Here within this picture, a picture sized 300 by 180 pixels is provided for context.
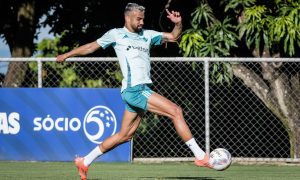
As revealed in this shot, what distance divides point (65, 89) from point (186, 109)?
7.91ft

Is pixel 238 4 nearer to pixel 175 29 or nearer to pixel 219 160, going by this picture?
pixel 175 29

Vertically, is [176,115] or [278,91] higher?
[176,115]

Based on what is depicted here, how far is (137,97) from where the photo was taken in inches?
381

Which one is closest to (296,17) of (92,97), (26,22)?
(92,97)

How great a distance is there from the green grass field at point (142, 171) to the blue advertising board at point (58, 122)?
0.32 meters

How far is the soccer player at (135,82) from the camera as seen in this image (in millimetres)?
9648

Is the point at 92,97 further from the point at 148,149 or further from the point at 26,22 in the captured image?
the point at 26,22

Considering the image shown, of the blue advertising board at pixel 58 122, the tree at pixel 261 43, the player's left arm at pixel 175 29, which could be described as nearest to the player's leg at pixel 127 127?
the player's left arm at pixel 175 29

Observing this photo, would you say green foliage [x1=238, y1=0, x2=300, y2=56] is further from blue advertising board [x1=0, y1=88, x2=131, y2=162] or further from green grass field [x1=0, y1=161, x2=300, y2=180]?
blue advertising board [x1=0, y1=88, x2=131, y2=162]

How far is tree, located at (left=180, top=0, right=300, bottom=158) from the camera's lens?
14250 millimetres

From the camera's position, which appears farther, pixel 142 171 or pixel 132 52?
pixel 142 171

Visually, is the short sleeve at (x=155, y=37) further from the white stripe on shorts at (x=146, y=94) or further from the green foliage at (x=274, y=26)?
the green foliage at (x=274, y=26)

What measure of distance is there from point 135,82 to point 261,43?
5750mm

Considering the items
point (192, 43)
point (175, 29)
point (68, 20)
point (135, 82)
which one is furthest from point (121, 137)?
point (68, 20)
